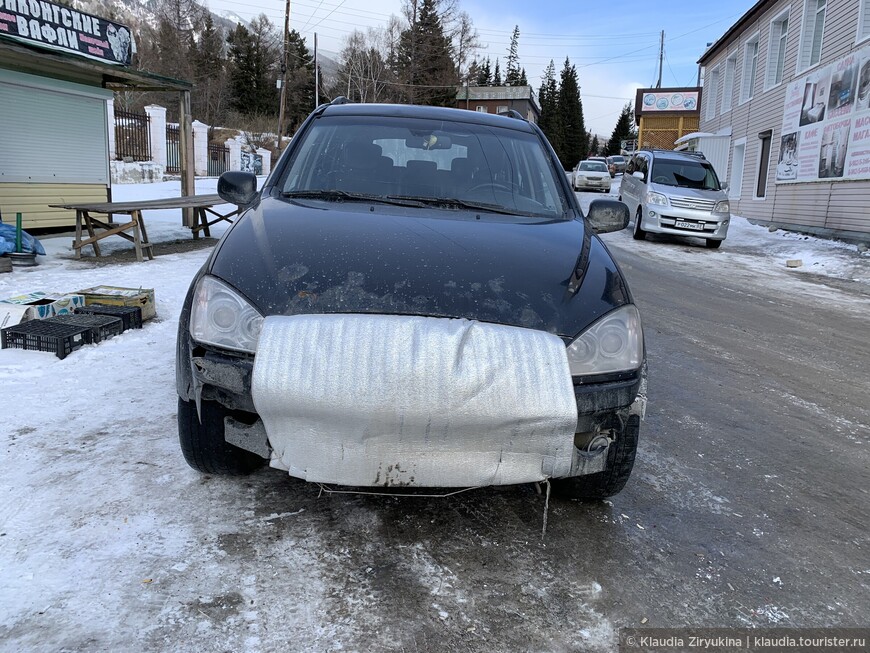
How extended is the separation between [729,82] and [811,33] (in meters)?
7.95

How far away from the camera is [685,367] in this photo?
5.15 meters

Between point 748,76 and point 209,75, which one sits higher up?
point 209,75

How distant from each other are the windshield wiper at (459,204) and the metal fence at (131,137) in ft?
69.6

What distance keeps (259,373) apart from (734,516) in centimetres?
211

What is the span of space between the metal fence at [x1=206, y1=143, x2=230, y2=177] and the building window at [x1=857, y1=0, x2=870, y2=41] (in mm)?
24215

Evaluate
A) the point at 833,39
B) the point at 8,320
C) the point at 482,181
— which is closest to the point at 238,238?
the point at 482,181

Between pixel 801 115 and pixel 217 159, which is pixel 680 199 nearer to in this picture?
A: pixel 801 115

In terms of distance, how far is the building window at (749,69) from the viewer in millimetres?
22312

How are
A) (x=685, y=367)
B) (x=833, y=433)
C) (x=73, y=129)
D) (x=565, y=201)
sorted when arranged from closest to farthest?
(x=565, y=201) → (x=833, y=433) → (x=685, y=367) → (x=73, y=129)

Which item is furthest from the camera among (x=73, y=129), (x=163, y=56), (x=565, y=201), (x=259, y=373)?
(x=163, y=56)

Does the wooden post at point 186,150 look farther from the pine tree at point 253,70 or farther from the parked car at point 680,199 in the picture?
the pine tree at point 253,70

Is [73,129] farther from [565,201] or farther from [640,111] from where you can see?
[640,111]

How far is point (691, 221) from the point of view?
47.1ft

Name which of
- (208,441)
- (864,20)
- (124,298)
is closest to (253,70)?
(864,20)
